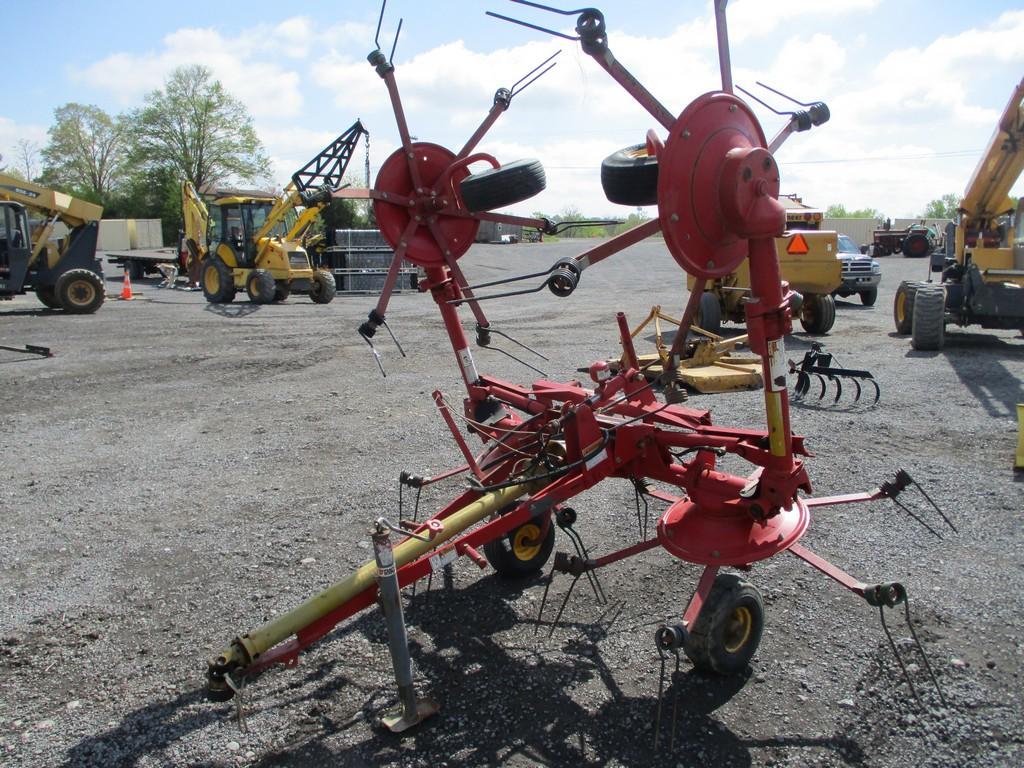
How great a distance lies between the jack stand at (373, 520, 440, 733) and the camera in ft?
10.7

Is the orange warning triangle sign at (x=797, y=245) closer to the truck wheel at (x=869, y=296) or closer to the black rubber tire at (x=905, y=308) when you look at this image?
the black rubber tire at (x=905, y=308)

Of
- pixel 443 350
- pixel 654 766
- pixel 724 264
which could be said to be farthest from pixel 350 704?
pixel 443 350

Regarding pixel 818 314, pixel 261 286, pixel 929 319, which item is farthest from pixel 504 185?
pixel 261 286

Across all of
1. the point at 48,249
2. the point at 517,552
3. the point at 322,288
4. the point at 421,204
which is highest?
the point at 48,249

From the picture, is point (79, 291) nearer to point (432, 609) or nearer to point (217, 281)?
point (217, 281)

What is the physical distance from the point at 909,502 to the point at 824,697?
291cm

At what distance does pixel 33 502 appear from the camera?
21.0 ft

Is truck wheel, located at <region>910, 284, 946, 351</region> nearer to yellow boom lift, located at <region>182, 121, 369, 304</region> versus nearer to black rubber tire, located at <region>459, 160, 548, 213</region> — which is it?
black rubber tire, located at <region>459, 160, 548, 213</region>

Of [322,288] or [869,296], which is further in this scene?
[322,288]

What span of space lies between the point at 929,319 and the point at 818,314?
8.43 feet

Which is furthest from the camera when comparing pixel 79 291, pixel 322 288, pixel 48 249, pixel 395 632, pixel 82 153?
pixel 82 153

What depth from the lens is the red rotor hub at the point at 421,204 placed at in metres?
4.69

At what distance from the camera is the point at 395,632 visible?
10.9 ft

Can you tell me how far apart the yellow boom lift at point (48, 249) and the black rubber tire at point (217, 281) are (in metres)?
3.26
